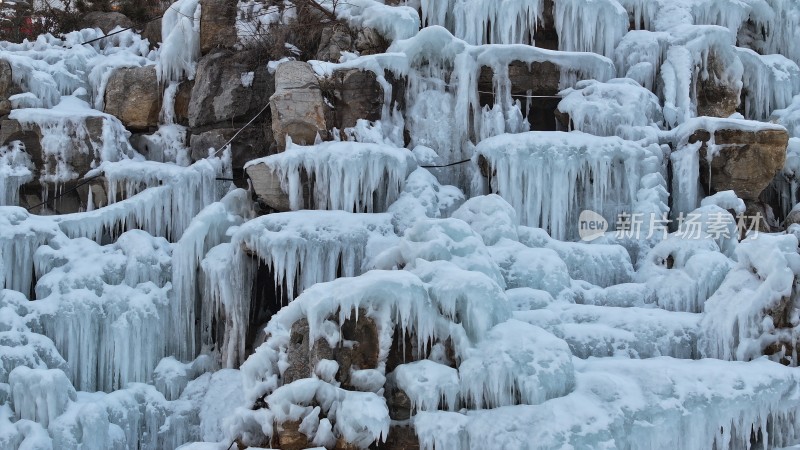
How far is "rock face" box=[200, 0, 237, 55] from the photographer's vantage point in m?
12.0

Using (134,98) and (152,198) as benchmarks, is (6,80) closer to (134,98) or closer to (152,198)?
(134,98)

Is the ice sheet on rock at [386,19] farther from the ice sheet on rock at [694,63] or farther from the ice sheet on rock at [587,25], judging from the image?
the ice sheet on rock at [694,63]

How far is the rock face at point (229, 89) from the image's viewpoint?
37.8 ft

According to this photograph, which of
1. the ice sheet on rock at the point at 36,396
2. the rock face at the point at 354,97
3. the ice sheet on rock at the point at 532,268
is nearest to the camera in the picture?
the ice sheet on rock at the point at 36,396

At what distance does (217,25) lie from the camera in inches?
475

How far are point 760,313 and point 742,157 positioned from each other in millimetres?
3234

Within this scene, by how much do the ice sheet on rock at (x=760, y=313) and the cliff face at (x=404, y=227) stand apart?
0.02m

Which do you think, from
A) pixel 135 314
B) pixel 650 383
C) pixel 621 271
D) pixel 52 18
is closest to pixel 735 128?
pixel 621 271

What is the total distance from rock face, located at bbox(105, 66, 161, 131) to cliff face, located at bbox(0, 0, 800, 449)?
5 cm

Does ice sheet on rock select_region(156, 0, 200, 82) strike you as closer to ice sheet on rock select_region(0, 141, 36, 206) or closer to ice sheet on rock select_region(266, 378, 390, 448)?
ice sheet on rock select_region(0, 141, 36, 206)

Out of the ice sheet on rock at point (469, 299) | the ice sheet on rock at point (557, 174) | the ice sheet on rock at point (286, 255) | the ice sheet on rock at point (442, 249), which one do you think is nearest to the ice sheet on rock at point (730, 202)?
the ice sheet on rock at point (557, 174)

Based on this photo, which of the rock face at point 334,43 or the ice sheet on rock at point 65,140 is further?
the rock face at point 334,43

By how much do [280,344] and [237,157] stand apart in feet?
14.9

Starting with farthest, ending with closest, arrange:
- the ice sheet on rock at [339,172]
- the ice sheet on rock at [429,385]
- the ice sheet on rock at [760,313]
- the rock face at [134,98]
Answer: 1. the rock face at [134,98]
2. the ice sheet on rock at [339,172]
3. the ice sheet on rock at [760,313]
4. the ice sheet on rock at [429,385]
